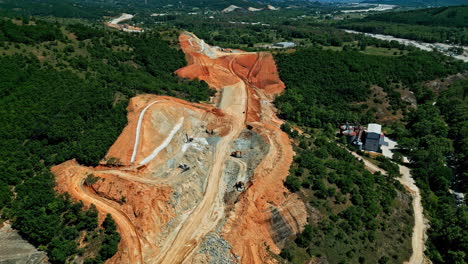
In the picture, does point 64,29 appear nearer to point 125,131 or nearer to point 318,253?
point 125,131

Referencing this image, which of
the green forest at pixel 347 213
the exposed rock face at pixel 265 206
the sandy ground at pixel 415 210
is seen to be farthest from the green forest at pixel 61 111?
the sandy ground at pixel 415 210

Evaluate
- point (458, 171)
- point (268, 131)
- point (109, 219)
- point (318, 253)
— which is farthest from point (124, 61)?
point (458, 171)

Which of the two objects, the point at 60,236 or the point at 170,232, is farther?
the point at 170,232

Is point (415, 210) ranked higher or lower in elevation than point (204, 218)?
lower

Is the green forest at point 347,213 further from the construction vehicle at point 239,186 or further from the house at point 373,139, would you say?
the house at point 373,139

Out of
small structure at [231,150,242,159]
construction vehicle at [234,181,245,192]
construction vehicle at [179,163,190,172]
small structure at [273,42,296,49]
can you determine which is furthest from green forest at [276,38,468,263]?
small structure at [273,42,296,49]

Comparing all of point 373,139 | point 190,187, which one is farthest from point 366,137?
point 190,187

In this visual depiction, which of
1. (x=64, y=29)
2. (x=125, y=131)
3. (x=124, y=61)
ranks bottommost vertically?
(x=125, y=131)

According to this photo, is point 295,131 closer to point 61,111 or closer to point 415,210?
point 415,210
